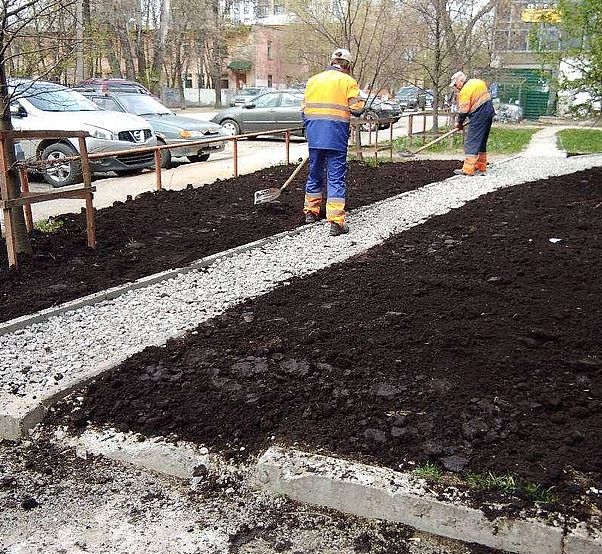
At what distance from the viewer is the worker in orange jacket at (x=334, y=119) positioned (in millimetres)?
6898

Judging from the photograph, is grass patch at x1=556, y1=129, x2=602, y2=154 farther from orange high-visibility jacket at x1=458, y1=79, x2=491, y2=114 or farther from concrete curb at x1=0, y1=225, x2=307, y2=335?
concrete curb at x1=0, y1=225, x2=307, y2=335

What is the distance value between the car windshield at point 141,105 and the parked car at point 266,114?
448 centimetres

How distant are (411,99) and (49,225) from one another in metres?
32.1

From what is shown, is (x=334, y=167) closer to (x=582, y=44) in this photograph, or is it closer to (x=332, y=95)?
(x=332, y=95)

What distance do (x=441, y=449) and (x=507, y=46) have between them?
97.4 feet

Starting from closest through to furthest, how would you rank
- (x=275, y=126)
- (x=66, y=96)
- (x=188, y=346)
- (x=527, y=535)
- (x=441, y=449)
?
(x=527, y=535) < (x=441, y=449) < (x=188, y=346) < (x=66, y=96) < (x=275, y=126)

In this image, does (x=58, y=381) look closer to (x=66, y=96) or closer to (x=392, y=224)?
(x=392, y=224)

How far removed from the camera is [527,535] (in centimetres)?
238

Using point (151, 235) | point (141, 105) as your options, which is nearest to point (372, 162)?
point (141, 105)

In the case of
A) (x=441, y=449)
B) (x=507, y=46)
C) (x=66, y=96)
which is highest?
(x=507, y=46)

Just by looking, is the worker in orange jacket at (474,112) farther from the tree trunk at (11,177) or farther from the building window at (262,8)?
the building window at (262,8)

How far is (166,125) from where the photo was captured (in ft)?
47.6

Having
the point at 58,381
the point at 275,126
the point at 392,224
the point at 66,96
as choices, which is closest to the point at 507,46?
the point at 275,126

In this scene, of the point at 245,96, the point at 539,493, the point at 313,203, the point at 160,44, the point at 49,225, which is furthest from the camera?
the point at 160,44
